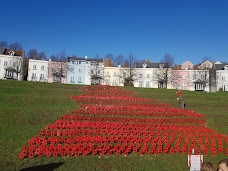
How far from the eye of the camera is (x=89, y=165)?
842 centimetres

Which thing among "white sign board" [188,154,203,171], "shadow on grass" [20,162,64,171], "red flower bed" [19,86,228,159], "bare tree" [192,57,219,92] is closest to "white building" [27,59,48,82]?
"bare tree" [192,57,219,92]

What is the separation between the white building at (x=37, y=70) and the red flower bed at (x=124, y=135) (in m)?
61.4

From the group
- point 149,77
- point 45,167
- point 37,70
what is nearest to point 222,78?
point 149,77

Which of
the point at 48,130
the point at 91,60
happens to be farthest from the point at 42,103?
the point at 91,60

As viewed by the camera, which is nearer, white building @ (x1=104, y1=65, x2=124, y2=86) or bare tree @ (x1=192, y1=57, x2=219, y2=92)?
bare tree @ (x1=192, y1=57, x2=219, y2=92)

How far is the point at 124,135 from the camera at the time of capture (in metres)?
12.0

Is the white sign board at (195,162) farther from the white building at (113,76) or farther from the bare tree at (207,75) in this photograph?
the white building at (113,76)

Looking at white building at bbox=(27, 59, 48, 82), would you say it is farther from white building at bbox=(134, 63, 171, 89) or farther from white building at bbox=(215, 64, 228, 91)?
white building at bbox=(215, 64, 228, 91)

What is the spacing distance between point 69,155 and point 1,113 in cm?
837

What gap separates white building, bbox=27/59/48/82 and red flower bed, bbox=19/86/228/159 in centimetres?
6144

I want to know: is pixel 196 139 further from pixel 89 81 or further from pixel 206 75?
pixel 89 81

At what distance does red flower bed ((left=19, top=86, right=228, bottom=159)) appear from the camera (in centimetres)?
986

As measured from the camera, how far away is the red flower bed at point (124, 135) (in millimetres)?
9859

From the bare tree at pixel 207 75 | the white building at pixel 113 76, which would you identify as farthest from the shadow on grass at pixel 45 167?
the white building at pixel 113 76
